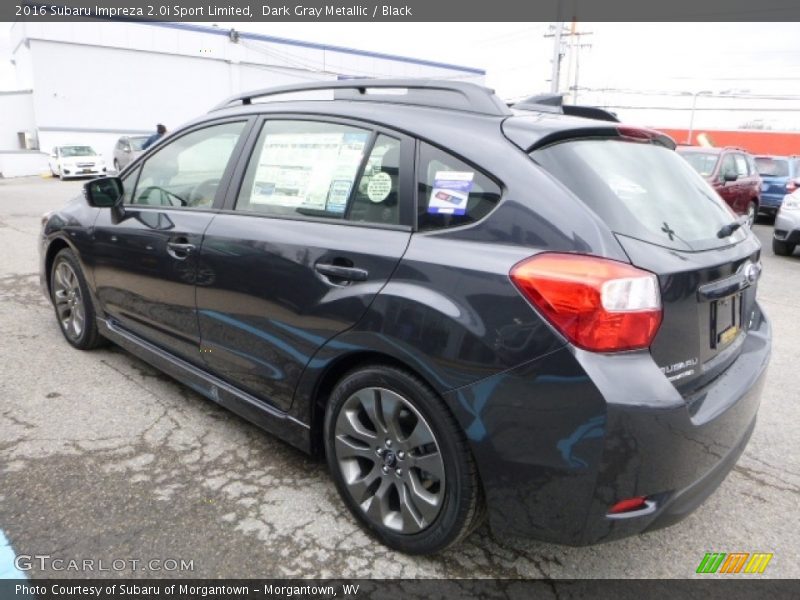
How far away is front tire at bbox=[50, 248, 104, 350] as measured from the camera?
13.2 ft

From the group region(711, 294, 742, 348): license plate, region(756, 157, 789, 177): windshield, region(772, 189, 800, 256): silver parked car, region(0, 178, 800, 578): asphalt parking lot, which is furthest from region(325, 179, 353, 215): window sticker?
region(756, 157, 789, 177): windshield

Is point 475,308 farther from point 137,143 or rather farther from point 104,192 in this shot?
point 137,143

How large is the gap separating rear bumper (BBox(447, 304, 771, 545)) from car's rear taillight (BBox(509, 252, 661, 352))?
0.06 m

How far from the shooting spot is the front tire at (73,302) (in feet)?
13.2

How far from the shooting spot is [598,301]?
1.76 metres

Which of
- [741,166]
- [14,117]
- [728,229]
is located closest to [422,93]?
[728,229]

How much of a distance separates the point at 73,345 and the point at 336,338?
115 inches

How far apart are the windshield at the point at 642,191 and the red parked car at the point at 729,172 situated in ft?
30.5

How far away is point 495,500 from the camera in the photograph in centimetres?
197

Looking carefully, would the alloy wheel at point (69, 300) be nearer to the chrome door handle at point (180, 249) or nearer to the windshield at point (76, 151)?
the chrome door handle at point (180, 249)

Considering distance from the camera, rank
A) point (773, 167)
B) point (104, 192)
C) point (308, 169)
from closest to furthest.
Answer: point (308, 169), point (104, 192), point (773, 167)

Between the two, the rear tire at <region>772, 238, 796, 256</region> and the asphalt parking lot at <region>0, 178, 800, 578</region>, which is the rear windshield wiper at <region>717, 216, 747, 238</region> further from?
the rear tire at <region>772, 238, 796, 256</region>

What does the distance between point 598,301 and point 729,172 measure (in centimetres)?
1178
